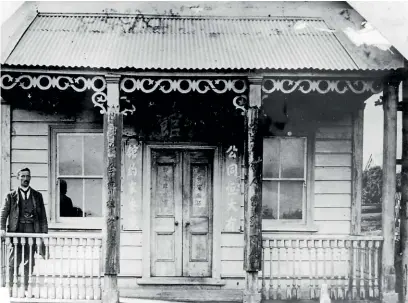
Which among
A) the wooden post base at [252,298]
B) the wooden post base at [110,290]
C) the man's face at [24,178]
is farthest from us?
the man's face at [24,178]

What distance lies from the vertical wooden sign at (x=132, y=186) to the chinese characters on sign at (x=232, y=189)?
169cm

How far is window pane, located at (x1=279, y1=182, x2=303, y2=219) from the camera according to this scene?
921cm

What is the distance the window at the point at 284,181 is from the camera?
363 inches

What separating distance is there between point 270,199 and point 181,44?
138 inches

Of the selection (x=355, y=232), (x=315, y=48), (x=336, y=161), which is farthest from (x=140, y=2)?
(x=355, y=232)

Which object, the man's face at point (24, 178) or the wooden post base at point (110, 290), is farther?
the man's face at point (24, 178)

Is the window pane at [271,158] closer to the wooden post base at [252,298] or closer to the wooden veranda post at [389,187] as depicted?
the wooden veranda post at [389,187]

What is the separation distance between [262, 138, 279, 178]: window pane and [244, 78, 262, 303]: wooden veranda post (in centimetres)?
201

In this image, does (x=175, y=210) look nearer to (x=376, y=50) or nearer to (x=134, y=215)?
(x=134, y=215)

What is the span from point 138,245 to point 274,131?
3502 millimetres

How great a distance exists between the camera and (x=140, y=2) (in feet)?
31.4

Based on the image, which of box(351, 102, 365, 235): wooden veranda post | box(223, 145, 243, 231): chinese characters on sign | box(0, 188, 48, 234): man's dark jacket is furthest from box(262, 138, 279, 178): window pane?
box(0, 188, 48, 234): man's dark jacket

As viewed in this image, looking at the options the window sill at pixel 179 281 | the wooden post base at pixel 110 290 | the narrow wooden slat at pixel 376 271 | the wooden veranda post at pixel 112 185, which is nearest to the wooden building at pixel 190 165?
the window sill at pixel 179 281

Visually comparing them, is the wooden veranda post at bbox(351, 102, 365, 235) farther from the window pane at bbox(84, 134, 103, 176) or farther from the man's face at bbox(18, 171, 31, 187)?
the man's face at bbox(18, 171, 31, 187)
